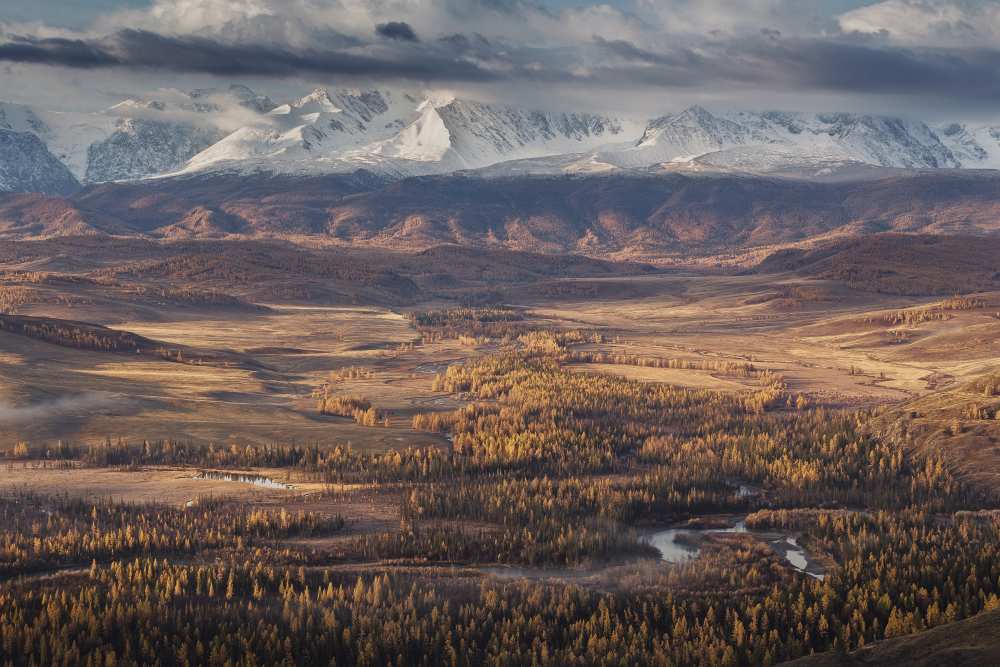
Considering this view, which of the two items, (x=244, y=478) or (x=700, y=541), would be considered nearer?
(x=700, y=541)

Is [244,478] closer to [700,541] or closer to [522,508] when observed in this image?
[522,508]

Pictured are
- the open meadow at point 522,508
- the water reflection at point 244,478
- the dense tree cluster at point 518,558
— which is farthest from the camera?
the water reflection at point 244,478

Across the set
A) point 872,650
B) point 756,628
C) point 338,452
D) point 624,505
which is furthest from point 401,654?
point 338,452

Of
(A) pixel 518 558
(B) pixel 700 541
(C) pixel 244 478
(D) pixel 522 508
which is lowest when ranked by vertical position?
(C) pixel 244 478

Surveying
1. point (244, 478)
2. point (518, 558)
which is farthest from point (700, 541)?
point (244, 478)

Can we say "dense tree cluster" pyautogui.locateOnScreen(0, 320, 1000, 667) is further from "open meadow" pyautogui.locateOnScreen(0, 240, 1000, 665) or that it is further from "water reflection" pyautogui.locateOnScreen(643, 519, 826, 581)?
"water reflection" pyautogui.locateOnScreen(643, 519, 826, 581)

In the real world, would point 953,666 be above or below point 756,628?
above

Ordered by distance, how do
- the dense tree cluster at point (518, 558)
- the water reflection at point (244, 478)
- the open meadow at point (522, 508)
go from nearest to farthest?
the dense tree cluster at point (518, 558), the open meadow at point (522, 508), the water reflection at point (244, 478)

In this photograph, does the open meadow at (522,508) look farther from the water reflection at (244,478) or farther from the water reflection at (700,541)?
the water reflection at (244,478)

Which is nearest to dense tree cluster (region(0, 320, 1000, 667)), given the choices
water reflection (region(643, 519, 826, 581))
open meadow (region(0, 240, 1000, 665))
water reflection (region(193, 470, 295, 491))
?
open meadow (region(0, 240, 1000, 665))

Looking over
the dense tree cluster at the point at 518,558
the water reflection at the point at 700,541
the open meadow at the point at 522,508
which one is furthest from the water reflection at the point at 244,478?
the water reflection at the point at 700,541

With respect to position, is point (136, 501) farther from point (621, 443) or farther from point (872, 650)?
point (872, 650)
